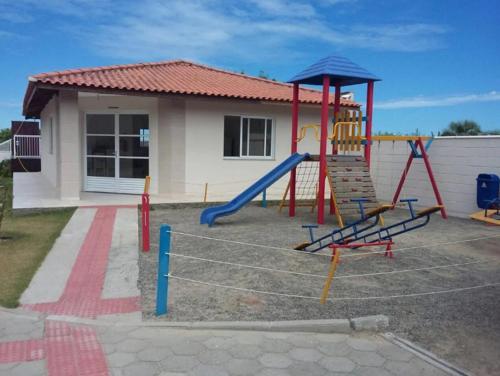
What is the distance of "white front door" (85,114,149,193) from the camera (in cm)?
1356

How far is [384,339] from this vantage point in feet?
14.1

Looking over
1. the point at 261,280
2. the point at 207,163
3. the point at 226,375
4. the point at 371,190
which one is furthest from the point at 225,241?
the point at 207,163

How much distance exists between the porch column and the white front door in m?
2.08

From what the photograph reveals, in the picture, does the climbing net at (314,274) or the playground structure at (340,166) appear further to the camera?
the playground structure at (340,166)

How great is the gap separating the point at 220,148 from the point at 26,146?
16.2 metres

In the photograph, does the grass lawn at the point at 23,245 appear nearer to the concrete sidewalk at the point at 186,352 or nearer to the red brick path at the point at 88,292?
the red brick path at the point at 88,292

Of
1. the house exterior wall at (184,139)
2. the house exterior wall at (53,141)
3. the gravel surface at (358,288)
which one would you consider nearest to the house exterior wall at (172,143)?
the house exterior wall at (184,139)

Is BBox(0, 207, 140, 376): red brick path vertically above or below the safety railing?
below

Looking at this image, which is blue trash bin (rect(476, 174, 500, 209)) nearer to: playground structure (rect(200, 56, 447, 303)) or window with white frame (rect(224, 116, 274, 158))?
playground structure (rect(200, 56, 447, 303))

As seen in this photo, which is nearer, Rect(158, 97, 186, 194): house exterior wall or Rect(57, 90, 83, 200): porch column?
Rect(57, 90, 83, 200): porch column

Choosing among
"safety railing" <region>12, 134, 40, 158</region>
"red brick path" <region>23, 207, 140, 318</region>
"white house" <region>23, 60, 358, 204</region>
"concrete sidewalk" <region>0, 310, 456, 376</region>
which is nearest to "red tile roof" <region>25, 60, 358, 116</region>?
"white house" <region>23, 60, 358, 204</region>

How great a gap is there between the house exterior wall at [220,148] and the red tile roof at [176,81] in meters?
0.43

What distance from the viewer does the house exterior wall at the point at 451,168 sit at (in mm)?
11367

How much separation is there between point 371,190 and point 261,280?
17.1 feet
